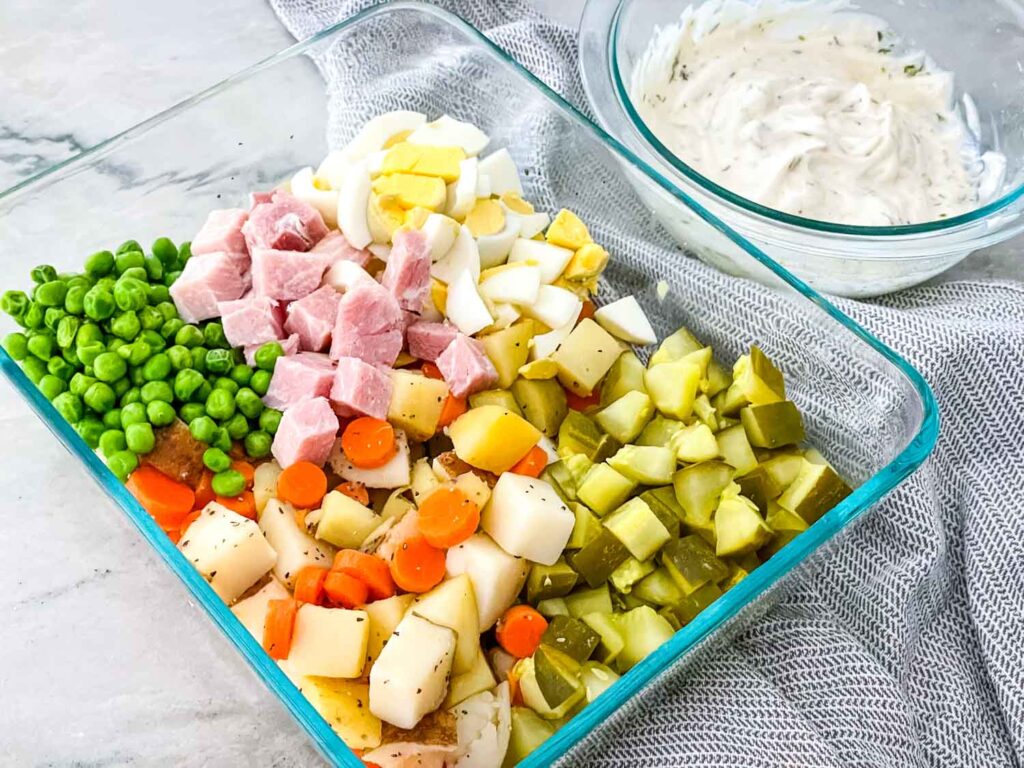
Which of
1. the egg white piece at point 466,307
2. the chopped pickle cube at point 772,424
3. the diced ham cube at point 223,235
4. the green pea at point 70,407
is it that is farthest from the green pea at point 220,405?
the chopped pickle cube at point 772,424

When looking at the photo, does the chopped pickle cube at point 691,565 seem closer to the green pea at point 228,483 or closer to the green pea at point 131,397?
the green pea at point 228,483

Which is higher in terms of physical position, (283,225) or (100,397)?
(283,225)

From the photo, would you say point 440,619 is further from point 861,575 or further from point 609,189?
point 609,189

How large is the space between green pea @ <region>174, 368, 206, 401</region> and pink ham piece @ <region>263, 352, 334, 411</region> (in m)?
0.13

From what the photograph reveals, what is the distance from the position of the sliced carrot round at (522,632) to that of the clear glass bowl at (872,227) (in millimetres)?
842

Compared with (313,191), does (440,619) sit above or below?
below

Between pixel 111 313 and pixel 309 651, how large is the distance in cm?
73

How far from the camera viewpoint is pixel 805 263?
2383 millimetres

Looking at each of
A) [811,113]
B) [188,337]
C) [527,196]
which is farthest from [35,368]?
[811,113]

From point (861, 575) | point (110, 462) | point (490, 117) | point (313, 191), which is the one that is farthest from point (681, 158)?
point (110, 462)

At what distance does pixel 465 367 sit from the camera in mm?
1983

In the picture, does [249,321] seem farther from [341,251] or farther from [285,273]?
[341,251]

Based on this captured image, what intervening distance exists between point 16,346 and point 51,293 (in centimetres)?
11

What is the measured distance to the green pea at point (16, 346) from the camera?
1962mm
